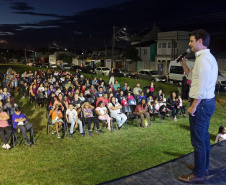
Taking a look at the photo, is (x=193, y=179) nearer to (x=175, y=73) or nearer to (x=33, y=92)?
(x=33, y=92)

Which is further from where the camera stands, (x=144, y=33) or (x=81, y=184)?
(x=144, y=33)

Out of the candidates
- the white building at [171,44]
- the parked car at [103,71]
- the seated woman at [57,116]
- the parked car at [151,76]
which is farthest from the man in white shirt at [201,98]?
the white building at [171,44]

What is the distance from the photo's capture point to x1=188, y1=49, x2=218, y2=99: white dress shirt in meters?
2.54

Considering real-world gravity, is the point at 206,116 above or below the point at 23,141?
above

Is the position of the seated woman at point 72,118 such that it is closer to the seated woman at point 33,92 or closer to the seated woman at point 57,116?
the seated woman at point 57,116

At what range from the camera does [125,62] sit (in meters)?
39.5

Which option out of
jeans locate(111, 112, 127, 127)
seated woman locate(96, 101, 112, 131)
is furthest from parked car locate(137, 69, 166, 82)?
seated woman locate(96, 101, 112, 131)

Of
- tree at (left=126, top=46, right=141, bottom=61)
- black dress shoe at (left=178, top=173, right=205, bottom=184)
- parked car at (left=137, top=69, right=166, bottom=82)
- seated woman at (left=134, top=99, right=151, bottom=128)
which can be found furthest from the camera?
Result: tree at (left=126, top=46, right=141, bottom=61)

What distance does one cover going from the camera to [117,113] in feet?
27.5

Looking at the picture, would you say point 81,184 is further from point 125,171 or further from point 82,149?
point 82,149

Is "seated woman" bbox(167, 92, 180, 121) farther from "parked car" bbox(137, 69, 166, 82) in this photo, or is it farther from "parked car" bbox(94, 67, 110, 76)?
"parked car" bbox(94, 67, 110, 76)

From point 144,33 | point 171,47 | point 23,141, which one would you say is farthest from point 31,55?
point 23,141

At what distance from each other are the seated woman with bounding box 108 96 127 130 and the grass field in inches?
11.8

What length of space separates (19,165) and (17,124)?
170cm
